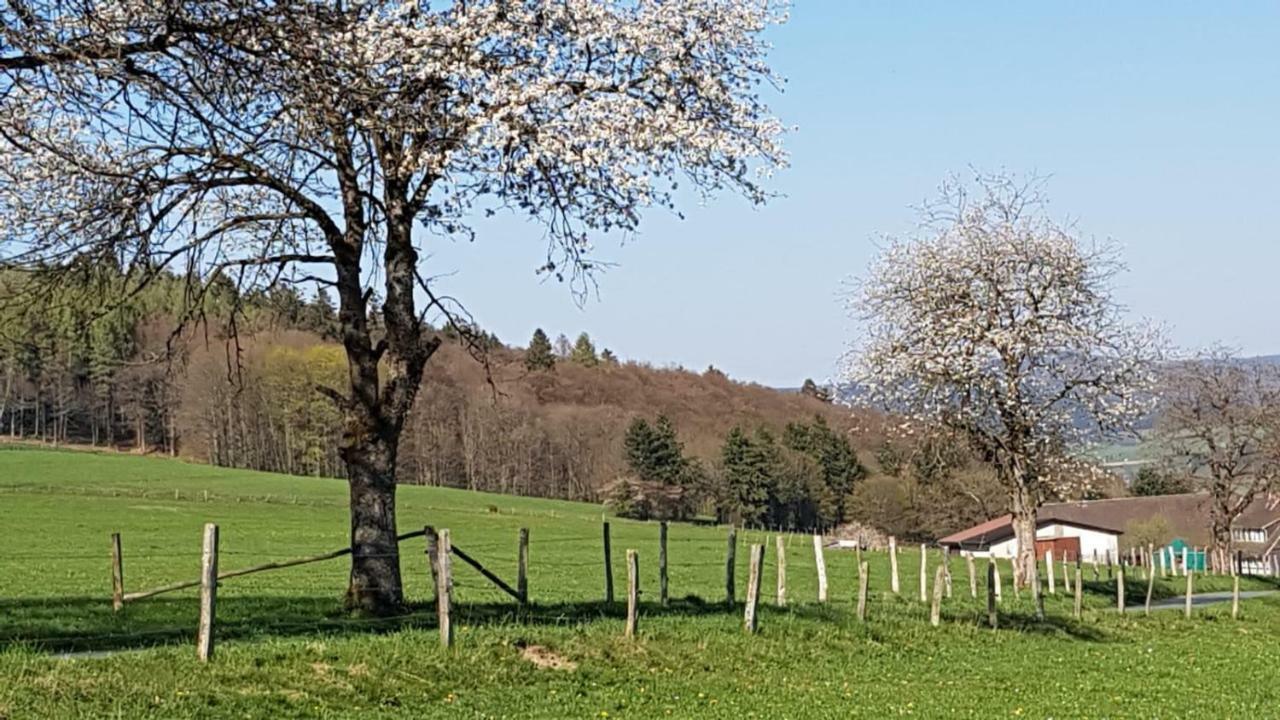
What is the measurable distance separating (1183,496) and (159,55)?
10527 centimetres

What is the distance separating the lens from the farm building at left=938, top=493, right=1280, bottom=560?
10418 centimetres

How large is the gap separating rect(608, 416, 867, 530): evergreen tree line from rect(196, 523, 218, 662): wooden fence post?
9571cm

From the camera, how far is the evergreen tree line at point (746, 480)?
115m

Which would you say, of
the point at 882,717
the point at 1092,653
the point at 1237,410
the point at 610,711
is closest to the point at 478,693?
the point at 610,711

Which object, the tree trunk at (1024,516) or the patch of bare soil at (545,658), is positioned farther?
the tree trunk at (1024,516)

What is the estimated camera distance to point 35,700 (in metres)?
12.3

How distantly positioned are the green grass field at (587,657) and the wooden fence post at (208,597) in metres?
0.22

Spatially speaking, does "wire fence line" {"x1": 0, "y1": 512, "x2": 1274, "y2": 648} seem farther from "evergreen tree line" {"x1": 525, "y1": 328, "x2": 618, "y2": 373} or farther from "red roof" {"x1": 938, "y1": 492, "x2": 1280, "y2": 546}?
"evergreen tree line" {"x1": 525, "y1": 328, "x2": 618, "y2": 373}

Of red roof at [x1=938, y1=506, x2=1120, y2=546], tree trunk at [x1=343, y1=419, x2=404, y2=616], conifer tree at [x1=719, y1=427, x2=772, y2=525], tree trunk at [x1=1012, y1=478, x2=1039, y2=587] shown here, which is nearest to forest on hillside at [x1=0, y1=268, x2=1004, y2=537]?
conifer tree at [x1=719, y1=427, x2=772, y2=525]

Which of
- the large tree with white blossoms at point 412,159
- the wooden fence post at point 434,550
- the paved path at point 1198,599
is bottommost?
the paved path at point 1198,599

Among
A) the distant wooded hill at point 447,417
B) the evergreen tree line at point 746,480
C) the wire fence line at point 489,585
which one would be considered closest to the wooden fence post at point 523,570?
the wire fence line at point 489,585

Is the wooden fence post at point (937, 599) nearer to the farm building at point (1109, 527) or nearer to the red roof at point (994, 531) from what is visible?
the farm building at point (1109, 527)

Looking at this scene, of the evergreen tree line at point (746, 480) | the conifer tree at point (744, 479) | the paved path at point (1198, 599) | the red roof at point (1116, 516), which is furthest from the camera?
the conifer tree at point (744, 479)

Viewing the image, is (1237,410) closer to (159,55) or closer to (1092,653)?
(1092,653)
